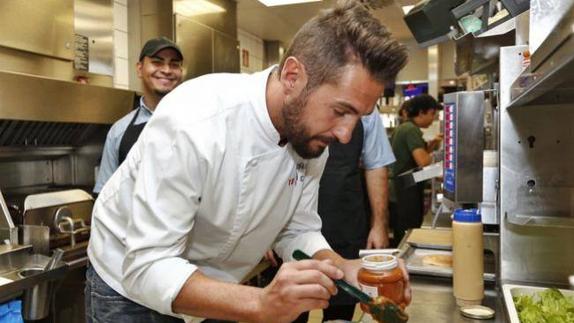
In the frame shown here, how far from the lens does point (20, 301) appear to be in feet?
6.36

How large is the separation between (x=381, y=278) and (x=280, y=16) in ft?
15.7

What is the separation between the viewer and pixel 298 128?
3.48 feet

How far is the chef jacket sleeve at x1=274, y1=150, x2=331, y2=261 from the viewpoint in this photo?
1351 millimetres

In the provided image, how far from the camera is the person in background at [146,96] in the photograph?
8.30 feet

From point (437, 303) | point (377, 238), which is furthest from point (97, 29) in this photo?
point (437, 303)

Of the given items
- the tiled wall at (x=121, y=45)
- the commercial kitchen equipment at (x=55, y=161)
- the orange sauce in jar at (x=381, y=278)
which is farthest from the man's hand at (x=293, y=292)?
the tiled wall at (x=121, y=45)

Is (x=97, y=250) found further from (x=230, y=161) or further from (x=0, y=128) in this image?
(x=0, y=128)

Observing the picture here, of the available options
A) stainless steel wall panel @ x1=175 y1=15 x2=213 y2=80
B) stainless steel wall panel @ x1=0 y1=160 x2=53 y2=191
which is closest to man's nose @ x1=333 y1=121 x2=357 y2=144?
stainless steel wall panel @ x1=0 y1=160 x2=53 y2=191

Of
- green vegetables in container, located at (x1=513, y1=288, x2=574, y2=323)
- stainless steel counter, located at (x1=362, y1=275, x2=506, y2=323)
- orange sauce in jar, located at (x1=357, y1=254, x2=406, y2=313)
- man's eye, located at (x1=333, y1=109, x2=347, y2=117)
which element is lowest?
stainless steel counter, located at (x1=362, y1=275, x2=506, y2=323)

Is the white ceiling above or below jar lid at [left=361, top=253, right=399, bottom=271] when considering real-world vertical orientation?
above

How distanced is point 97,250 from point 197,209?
1.33 feet

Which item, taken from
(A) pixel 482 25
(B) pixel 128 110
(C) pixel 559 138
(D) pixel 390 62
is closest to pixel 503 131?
(C) pixel 559 138

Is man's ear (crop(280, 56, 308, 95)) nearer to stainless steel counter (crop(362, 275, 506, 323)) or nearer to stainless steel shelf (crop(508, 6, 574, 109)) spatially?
stainless steel shelf (crop(508, 6, 574, 109))

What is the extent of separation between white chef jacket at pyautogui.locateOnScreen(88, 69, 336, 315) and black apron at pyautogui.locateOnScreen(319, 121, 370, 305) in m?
1.03
